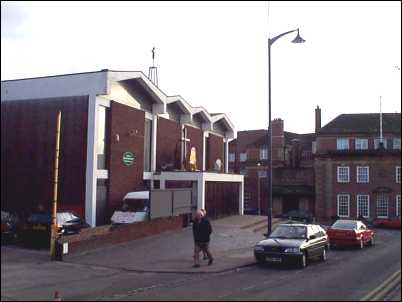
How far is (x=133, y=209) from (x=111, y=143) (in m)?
3.61

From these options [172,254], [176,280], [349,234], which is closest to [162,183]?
[172,254]

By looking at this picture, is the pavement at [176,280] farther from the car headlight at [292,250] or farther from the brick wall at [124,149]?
the brick wall at [124,149]

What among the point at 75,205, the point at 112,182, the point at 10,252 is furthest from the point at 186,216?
the point at 10,252

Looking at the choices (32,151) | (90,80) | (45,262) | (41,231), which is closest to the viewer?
(32,151)

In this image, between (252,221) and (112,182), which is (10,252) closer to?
(112,182)

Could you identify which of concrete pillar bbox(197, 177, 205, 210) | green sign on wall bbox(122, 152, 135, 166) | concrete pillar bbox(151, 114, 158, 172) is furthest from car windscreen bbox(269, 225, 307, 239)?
concrete pillar bbox(151, 114, 158, 172)

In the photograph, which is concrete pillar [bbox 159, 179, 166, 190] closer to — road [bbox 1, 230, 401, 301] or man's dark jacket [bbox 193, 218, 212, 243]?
man's dark jacket [bbox 193, 218, 212, 243]

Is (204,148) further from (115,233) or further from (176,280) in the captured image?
(176,280)

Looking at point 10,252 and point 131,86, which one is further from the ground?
point 131,86

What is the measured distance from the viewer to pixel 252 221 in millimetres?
31125

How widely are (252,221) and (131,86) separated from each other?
11411mm

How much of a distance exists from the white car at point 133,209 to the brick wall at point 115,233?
1028 mm

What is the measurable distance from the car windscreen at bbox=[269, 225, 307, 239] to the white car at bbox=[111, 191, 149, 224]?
8108mm

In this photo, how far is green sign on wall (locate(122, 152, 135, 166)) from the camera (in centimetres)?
2653
